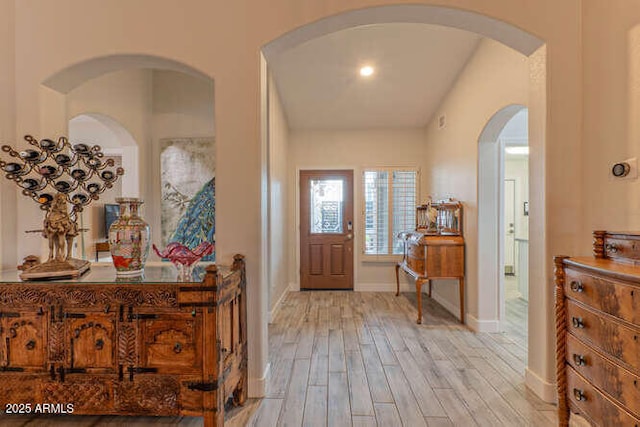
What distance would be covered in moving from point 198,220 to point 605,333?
381 centimetres

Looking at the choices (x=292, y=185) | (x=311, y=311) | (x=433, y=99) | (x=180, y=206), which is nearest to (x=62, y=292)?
(x=180, y=206)

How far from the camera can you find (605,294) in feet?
4.30

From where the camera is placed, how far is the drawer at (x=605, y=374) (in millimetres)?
1199

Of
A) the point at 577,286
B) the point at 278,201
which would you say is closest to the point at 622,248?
the point at 577,286

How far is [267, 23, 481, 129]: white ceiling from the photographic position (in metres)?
3.38

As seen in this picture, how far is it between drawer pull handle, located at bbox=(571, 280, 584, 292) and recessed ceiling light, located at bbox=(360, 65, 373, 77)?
318cm

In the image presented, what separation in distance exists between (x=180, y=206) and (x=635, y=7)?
425cm

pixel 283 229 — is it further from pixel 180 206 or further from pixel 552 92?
pixel 552 92

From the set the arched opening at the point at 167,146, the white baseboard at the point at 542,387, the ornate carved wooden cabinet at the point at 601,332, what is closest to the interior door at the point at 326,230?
the arched opening at the point at 167,146

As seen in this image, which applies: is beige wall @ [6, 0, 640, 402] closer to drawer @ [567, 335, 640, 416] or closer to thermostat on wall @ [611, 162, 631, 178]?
thermostat on wall @ [611, 162, 631, 178]

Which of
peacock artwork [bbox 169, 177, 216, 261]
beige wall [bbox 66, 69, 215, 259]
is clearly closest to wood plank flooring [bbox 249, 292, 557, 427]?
peacock artwork [bbox 169, 177, 216, 261]

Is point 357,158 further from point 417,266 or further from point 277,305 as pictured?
point 277,305

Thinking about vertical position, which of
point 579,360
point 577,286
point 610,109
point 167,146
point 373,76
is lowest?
point 579,360

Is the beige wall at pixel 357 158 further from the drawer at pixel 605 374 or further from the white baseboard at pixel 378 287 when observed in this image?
the drawer at pixel 605 374
